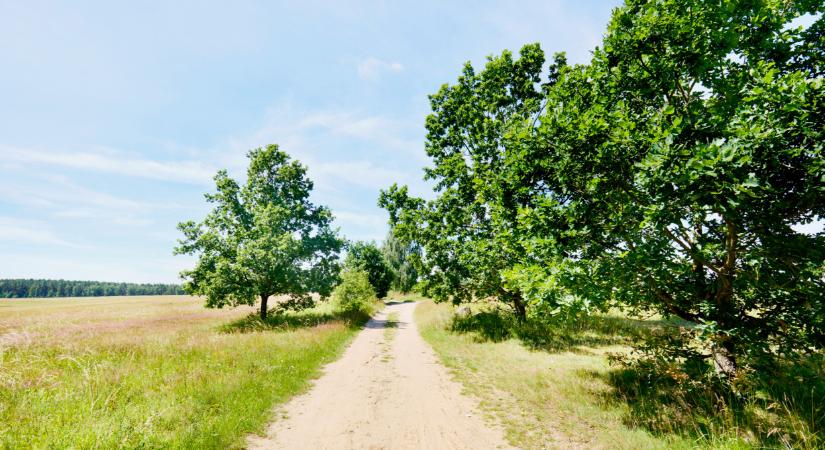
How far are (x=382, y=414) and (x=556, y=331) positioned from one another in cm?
1281

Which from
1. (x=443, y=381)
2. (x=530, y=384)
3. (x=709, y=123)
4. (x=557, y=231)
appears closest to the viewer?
(x=709, y=123)

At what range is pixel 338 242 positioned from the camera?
27547 mm

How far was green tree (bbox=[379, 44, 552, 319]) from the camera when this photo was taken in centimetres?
1712

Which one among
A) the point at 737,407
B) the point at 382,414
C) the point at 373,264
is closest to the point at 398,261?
the point at 373,264

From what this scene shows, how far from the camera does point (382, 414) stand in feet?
26.0

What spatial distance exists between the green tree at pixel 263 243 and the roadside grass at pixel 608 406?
13.8 m

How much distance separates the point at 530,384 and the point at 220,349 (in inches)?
471

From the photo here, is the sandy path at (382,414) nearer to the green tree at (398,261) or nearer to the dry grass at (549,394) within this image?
the dry grass at (549,394)

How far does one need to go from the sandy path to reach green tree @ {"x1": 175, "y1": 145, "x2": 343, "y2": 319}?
40.9ft

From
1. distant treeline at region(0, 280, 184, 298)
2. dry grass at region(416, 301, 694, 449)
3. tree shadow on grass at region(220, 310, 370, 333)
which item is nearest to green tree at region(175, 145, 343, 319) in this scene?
tree shadow on grass at region(220, 310, 370, 333)

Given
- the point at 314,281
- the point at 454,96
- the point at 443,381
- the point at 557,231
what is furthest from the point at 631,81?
the point at 314,281

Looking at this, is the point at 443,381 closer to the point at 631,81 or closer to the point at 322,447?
the point at 322,447

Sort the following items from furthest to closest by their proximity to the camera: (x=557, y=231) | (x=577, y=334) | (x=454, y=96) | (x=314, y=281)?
(x=314, y=281), (x=454, y=96), (x=577, y=334), (x=557, y=231)

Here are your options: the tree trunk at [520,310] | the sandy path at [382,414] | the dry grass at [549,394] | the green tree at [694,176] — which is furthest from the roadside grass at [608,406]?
the tree trunk at [520,310]
